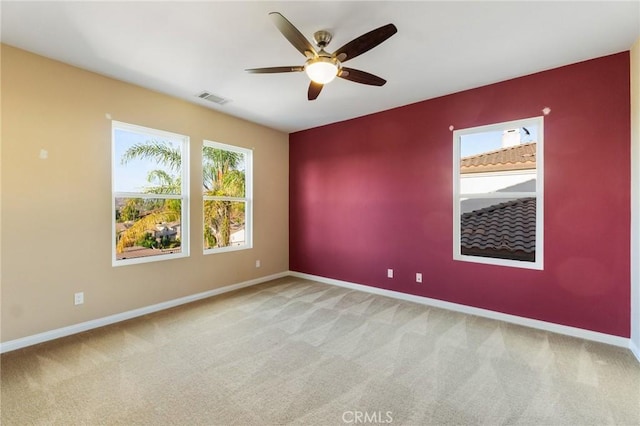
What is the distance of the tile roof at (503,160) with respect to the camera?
3.28 meters

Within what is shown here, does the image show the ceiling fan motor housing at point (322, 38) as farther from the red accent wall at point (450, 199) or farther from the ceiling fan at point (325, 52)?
the red accent wall at point (450, 199)

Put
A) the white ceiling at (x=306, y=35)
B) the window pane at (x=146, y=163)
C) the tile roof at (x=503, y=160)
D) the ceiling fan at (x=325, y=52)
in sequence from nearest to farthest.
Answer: the ceiling fan at (x=325, y=52) → the white ceiling at (x=306, y=35) → the tile roof at (x=503, y=160) → the window pane at (x=146, y=163)

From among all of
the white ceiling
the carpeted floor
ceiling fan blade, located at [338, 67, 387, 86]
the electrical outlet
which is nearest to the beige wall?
the electrical outlet

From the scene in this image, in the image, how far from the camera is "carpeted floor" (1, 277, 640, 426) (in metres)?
1.84

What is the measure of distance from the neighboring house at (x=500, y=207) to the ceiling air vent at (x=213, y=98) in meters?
3.37

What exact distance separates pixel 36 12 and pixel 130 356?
9.61ft

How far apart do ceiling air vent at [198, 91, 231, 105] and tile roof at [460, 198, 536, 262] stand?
3637 mm

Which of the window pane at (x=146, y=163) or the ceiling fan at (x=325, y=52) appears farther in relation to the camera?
the window pane at (x=146, y=163)

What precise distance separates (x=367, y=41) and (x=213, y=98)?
2.55m

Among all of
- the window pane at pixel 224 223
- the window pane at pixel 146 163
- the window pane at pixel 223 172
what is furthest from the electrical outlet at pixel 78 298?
the window pane at pixel 223 172

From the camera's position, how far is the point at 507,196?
11.1 ft

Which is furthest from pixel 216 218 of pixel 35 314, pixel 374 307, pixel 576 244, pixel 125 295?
pixel 576 244

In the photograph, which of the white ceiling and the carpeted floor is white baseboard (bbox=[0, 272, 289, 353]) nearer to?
the carpeted floor

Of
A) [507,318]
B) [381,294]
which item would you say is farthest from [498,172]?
[381,294]
